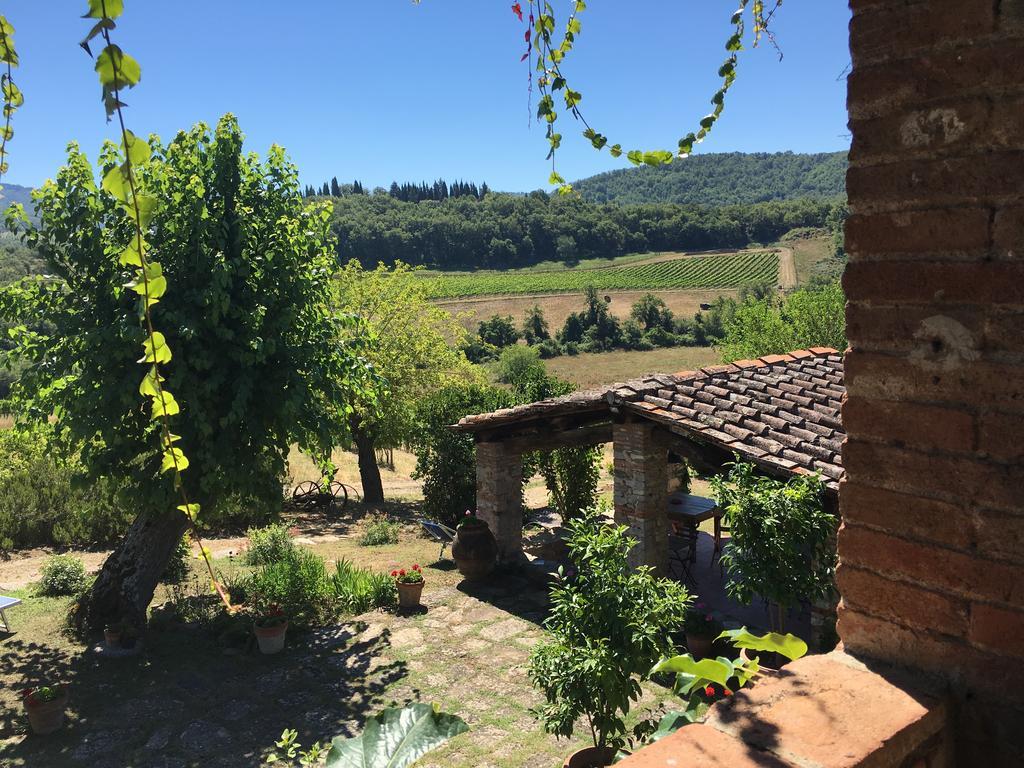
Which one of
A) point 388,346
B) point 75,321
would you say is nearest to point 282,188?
point 75,321

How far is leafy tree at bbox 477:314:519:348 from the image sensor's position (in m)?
70.1

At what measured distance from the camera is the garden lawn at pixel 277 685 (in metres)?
6.82

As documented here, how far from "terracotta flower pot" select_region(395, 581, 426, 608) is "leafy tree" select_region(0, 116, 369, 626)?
224 centimetres

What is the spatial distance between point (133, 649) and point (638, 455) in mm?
6731

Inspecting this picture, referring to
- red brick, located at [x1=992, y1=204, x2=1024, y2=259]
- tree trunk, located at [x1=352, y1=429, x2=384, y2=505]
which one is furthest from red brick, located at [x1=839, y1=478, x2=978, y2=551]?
tree trunk, located at [x1=352, y1=429, x2=384, y2=505]

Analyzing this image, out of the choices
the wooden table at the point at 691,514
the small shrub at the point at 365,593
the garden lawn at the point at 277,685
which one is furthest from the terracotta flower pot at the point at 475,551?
the wooden table at the point at 691,514

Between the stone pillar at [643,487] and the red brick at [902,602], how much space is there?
7676 millimetres

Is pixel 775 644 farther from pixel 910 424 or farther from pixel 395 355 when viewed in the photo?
pixel 395 355

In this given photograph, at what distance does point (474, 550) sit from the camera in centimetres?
1114

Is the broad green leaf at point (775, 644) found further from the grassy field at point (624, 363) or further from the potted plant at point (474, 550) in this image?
the grassy field at point (624, 363)

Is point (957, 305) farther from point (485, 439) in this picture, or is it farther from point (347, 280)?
point (347, 280)

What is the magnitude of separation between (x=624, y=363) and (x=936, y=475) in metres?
61.1

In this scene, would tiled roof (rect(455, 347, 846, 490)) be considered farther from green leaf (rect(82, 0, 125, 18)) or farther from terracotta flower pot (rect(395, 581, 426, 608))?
green leaf (rect(82, 0, 125, 18))

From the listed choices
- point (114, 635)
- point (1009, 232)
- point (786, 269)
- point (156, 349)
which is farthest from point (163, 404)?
point (786, 269)
